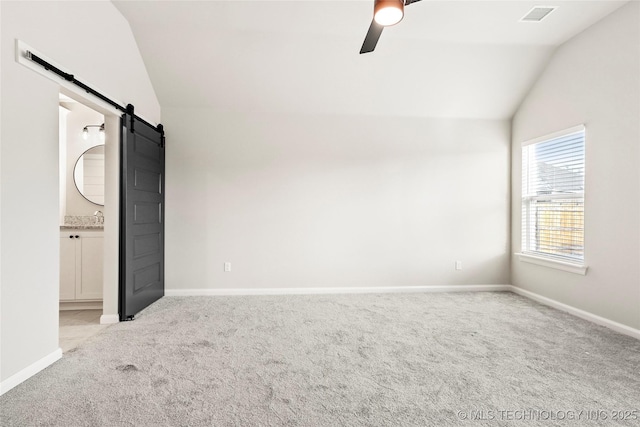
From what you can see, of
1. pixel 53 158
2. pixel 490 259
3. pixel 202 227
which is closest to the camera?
pixel 53 158

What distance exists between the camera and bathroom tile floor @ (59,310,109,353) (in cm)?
274

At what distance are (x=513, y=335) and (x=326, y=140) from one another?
309cm

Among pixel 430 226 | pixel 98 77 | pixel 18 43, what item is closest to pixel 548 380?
pixel 430 226

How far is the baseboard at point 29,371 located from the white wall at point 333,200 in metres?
1.95

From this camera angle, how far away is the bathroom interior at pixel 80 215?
366 cm

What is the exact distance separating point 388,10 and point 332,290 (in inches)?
135

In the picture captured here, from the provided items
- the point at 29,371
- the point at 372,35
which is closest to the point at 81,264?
the point at 29,371

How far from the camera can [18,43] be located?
1992 mm

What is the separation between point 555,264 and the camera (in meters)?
3.77

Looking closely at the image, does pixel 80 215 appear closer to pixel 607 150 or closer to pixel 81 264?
pixel 81 264

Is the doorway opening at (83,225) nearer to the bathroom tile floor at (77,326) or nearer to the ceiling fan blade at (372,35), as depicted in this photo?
the bathroom tile floor at (77,326)

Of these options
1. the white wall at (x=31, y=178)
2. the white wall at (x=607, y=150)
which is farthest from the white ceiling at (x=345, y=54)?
the white wall at (x=31, y=178)

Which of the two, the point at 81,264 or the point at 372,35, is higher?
the point at 372,35

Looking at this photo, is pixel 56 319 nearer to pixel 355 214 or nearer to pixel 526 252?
pixel 355 214
